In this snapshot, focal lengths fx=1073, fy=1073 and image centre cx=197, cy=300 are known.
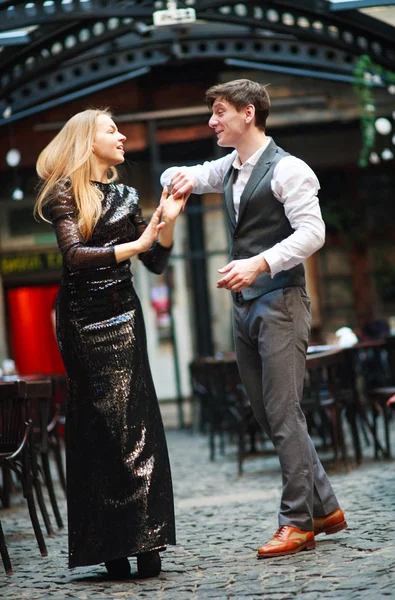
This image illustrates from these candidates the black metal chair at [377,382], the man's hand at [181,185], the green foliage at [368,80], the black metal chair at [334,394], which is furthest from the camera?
the green foliage at [368,80]

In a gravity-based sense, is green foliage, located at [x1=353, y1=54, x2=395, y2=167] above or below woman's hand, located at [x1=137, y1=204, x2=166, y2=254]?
above

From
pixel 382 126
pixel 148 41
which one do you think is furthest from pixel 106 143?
pixel 148 41

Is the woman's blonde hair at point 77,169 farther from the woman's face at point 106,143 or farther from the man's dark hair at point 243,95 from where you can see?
the man's dark hair at point 243,95

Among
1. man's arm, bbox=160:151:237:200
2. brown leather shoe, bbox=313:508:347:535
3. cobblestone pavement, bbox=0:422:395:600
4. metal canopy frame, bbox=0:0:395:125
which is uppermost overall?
metal canopy frame, bbox=0:0:395:125

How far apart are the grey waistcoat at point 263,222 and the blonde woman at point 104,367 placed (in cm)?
28

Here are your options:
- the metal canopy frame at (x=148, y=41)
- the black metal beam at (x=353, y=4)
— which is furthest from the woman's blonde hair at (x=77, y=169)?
the black metal beam at (x=353, y=4)

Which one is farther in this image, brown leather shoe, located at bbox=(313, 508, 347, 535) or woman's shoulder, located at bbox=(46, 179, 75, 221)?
brown leather shoe, located at bbox=(313, 508, 347, 535)

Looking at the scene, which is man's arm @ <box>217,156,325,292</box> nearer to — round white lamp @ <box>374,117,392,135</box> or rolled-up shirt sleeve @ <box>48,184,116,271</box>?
rolled-up shirt sleeve @ <box>48,184,116,271</box>

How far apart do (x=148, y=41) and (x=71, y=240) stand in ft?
23.1

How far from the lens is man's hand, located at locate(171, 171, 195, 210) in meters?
4.09

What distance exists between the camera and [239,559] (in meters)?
4.16

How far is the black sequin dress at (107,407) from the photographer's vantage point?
3.93 metres

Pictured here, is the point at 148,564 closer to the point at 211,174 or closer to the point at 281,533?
the point at 281,533

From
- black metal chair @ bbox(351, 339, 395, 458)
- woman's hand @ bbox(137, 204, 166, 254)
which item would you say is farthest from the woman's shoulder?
black metal chair @ bbox(351, 339, 395, 458)
